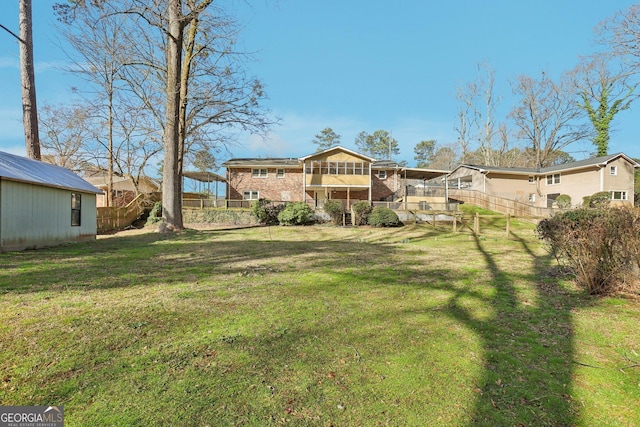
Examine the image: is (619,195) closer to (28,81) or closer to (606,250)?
(606,250)

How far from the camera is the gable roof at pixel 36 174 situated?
9508 millimetres

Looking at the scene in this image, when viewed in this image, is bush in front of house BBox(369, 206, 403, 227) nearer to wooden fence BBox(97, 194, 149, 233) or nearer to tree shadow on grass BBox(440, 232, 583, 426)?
tree shadow on grass BBox(440, 232, 583, 426)

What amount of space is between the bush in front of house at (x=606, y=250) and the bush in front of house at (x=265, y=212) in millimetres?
17406

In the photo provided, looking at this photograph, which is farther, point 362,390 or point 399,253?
point 399,253

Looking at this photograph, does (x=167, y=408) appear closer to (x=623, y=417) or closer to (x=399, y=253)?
(x=623, y=417)

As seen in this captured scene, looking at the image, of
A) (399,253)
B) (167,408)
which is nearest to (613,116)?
(399,253)

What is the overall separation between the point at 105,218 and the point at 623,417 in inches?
862

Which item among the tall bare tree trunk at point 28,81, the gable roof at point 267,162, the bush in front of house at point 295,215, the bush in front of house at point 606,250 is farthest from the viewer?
the gable roof at point 267,162

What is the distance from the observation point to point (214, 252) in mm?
9281

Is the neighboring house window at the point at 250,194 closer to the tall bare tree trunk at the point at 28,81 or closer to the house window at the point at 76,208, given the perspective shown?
the house window at the point at 76,208

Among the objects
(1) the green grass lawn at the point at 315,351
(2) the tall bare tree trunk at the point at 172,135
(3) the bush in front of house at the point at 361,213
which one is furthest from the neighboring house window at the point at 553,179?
(2) the tall bare tree trunk at the point at 172,135

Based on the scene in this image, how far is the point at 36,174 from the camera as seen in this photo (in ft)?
35.0

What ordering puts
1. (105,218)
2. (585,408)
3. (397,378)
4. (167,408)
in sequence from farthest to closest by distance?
(105,218)
(397,378)
(585,408)
(167,408)

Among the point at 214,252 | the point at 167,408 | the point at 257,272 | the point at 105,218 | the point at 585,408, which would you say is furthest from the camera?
the point at 105,218
